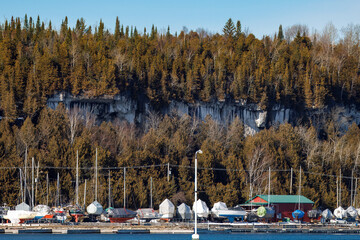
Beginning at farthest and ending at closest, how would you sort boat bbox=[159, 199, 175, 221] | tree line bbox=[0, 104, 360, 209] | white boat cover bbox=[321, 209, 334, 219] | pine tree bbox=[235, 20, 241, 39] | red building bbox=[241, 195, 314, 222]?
pine tree bbox=[235, 20, 241, 39] < white boat cover bbox=[321, 209, 334, 219] < red building bbox=[241, 195, 314, 222] < tree line bbox=[0, 104, 360, 209] < boat bbox=[159, 199, 175, 221]

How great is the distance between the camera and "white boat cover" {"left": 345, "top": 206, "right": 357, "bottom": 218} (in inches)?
4048

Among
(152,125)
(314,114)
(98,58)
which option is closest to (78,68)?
(98,58)

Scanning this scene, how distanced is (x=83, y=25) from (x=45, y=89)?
43.1 metres

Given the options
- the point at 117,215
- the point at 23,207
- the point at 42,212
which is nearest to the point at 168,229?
the point at 117,215

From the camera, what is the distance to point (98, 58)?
389 feet

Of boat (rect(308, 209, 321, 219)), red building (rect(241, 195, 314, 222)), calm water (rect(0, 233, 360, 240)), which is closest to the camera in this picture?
calm water (rect(0, 233, 360, 240))

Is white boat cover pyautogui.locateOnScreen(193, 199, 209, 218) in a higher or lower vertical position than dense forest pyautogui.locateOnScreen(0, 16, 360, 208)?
lower

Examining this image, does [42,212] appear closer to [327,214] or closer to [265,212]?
[265,212]

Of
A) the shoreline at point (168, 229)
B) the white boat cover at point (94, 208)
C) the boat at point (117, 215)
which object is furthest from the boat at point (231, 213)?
the white boat cover at point (94, 208)

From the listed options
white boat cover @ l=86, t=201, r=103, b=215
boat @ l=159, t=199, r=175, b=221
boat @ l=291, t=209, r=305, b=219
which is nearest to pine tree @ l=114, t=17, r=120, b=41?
boat @ l=159, t=199, r=175, b=221

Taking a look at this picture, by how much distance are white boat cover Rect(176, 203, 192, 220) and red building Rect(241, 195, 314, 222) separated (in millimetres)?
10333

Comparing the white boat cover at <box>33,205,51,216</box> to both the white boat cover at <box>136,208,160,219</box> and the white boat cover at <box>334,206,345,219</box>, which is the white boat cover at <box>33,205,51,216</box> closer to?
the white boat cover at <box>136,208,160,219</box>

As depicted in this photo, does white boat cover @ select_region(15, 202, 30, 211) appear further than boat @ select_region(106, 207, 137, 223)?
Yes

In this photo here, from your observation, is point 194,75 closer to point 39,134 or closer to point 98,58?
point 98,58
